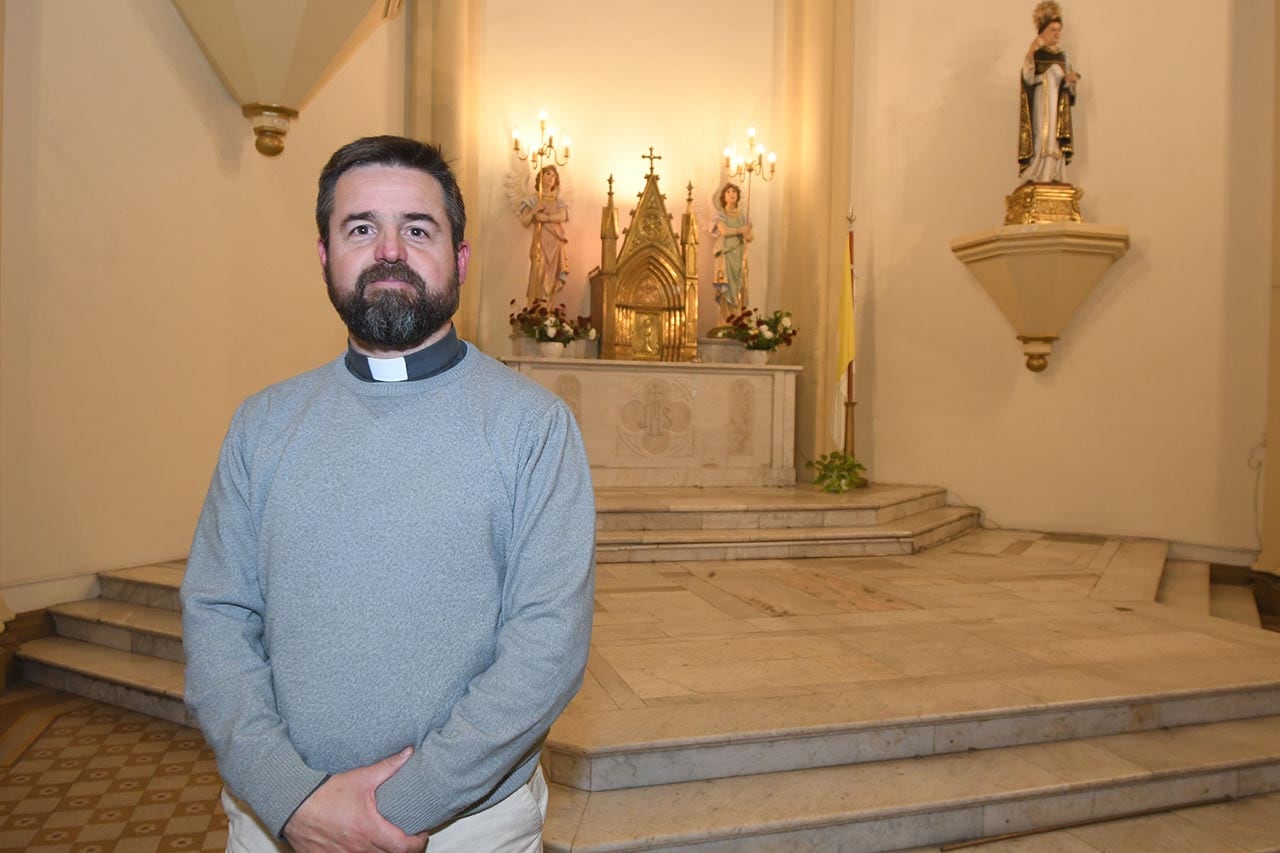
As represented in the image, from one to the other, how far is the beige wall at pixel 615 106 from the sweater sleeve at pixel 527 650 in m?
6.87

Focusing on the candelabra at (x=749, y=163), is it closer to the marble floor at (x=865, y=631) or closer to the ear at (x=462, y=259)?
the marble floor at (x=865, y=631)

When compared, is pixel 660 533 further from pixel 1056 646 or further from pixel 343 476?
pixel 343 476

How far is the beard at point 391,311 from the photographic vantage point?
4.92ft

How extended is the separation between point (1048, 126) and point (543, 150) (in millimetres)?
4194

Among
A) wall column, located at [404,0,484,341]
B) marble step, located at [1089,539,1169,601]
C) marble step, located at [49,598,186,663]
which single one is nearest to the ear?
marble step, located at [49,598,186,663]

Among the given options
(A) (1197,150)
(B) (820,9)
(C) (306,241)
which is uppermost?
(B) (820,9)

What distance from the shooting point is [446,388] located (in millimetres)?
1559

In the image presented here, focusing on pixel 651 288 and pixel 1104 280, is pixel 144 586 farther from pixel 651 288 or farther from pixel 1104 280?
pixel 1104 280

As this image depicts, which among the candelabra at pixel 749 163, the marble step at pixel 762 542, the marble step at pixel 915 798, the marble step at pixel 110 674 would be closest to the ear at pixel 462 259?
the marble step at pixel 915 798

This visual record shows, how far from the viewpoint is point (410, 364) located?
61.1 inches

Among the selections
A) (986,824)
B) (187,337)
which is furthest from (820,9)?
(986,824)

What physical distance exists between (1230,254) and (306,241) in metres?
6.62

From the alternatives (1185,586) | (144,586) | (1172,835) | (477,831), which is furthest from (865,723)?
(1185,586)

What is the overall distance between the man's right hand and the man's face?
0.70 meters
